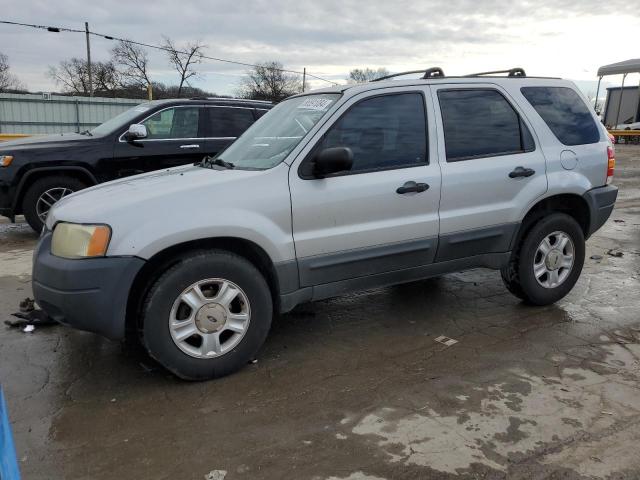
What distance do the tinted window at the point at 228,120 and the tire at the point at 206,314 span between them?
4912mm

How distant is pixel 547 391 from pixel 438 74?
2.66m

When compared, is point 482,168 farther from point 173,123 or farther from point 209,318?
point 173,123

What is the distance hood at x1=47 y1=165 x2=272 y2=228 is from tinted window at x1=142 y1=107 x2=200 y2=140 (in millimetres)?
4024

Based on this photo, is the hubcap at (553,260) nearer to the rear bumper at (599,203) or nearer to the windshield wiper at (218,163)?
the rear bumper at (599,203)

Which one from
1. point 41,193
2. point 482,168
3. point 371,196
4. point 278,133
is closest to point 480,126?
point 482,168

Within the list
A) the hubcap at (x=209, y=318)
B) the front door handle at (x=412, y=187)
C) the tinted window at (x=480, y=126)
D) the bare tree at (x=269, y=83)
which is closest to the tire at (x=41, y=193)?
the hubcap at (x=209, y=318)

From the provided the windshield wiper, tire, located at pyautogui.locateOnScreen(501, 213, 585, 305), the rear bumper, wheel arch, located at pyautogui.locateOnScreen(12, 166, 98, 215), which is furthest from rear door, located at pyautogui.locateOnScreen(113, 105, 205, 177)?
the rear bumper

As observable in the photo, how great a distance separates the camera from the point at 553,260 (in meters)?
4.60

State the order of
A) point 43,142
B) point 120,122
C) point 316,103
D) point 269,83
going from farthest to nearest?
point 269,83, point 120,122, point 43,142, point 316,103

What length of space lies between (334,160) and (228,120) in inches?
195

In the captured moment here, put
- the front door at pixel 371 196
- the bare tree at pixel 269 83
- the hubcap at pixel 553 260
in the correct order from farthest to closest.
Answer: the bare tree at pixel 269 83, the hubcap at pixel 553 260, the front door at pixel 371 196

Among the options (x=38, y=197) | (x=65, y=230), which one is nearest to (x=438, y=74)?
(x=65, y=230)

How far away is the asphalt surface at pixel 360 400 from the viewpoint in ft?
8.57

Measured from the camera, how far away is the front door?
3570 millimetres
